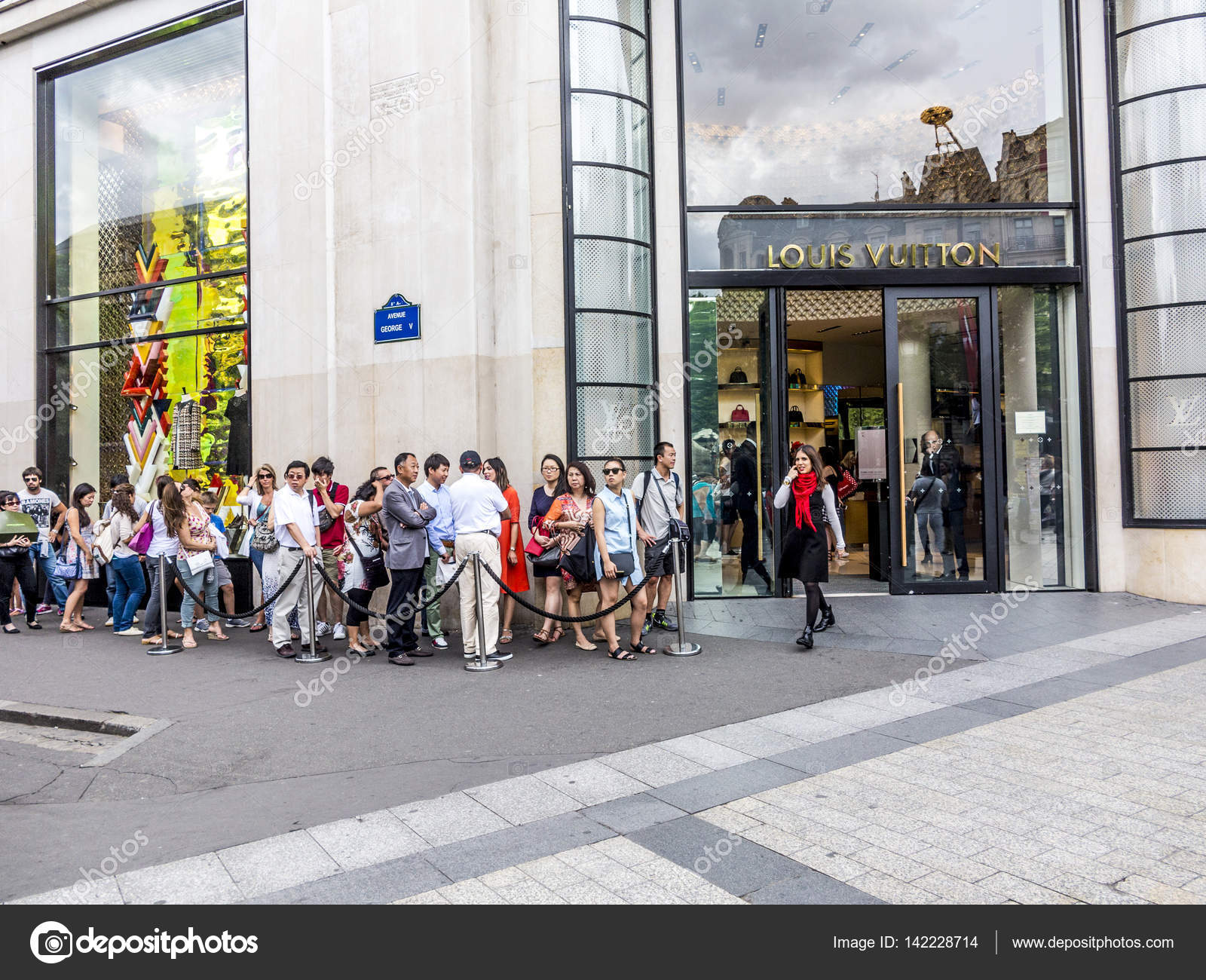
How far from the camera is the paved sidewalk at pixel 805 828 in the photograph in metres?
3.53

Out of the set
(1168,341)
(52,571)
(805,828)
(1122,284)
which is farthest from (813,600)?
(52,571)

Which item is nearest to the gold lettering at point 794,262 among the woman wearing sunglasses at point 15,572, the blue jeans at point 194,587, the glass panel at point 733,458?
the glass panel at point 733,458

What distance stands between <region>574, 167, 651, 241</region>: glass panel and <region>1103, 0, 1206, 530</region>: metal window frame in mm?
5406

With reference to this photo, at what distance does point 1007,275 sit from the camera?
10836 mm

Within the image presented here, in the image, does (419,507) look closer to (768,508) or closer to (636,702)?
(636,702)

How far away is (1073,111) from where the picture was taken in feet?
35.8

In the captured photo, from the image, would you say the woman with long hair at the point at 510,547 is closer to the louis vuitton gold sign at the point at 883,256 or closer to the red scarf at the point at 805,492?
the red scarf at the point at 805,492

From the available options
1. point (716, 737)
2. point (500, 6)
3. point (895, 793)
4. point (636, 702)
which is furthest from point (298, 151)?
point (895, 793)

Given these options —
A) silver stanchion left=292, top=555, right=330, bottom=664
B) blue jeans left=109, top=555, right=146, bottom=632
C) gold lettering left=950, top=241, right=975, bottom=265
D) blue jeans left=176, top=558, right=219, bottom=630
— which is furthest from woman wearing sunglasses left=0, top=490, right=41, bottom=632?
gold lettering left=950, top=241, right=975, bottom=265

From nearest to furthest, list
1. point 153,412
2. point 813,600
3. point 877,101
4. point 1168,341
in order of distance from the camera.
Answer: point 813,600 → point 1168,341 → point 877,101 → point 153,412

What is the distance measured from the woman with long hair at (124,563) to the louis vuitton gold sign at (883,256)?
746cm

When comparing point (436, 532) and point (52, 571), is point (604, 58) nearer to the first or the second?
point (436, 532)

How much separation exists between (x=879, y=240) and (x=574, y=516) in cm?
536

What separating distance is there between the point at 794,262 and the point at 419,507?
5459 mm
